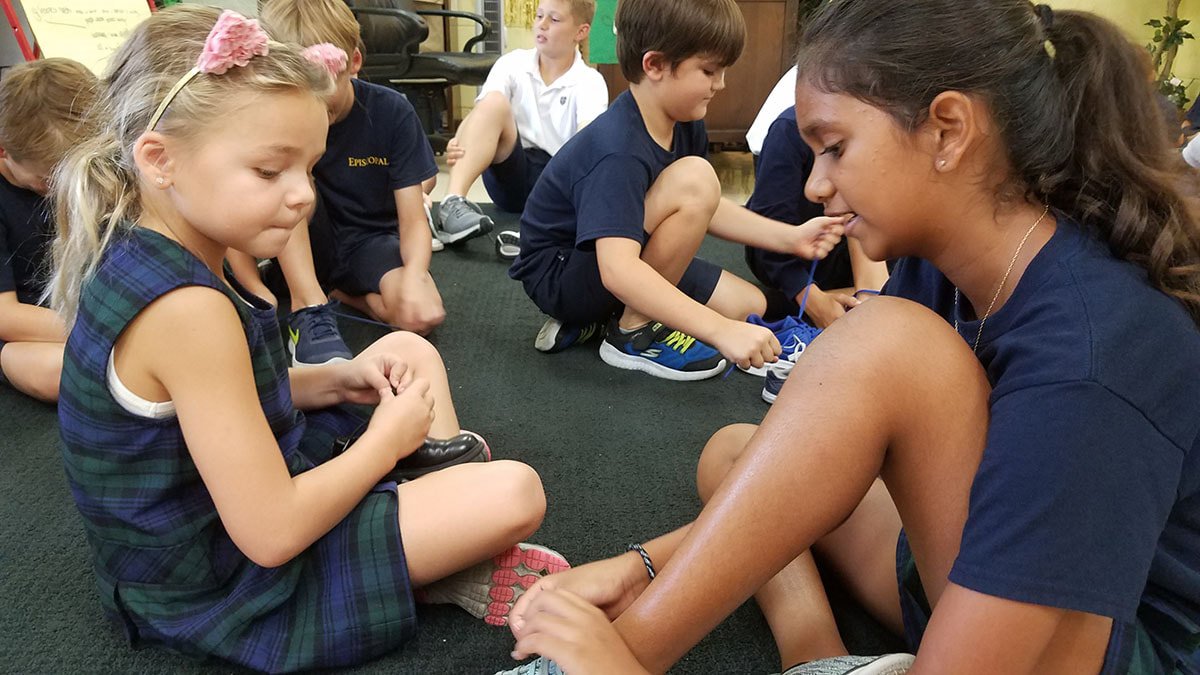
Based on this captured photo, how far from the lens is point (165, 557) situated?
2.23ft

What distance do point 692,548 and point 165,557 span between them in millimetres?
452

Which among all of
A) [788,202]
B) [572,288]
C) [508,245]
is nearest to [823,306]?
[788,202]

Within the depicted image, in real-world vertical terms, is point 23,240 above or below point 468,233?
above

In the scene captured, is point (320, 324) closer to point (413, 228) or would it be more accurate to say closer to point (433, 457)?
point (413, 228)

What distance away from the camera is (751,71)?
298 centimetres

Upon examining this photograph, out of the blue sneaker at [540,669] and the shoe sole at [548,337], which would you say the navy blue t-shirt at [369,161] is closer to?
the shoe sole at [548,337]

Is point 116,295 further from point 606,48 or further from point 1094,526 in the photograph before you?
point 606,48

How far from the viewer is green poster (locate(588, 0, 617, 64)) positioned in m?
2.21

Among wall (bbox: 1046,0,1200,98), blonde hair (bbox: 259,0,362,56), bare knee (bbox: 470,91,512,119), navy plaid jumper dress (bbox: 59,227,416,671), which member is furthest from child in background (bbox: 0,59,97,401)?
wall (bbox: 1046,0,1200,98)

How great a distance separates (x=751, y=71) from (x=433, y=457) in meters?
2.52

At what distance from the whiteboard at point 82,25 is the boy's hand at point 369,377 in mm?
1589

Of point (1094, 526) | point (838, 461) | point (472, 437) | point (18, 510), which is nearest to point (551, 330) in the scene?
point (472, 437)

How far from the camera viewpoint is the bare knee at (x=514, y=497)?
0.75 meters

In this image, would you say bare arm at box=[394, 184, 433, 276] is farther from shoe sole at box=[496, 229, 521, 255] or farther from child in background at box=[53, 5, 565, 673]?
child in background at box=[53, 5, 565, 673]
